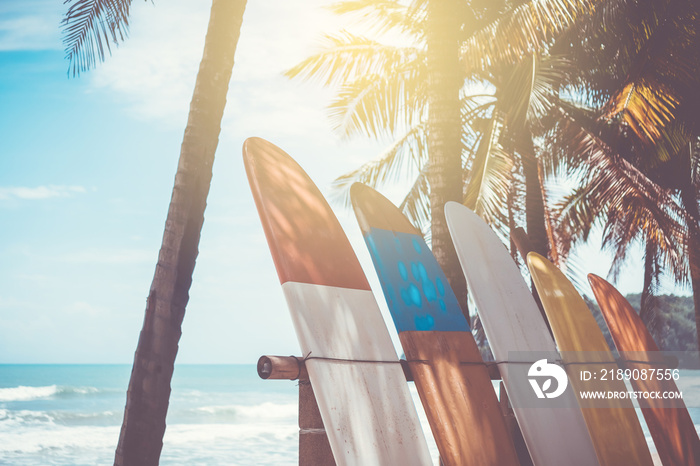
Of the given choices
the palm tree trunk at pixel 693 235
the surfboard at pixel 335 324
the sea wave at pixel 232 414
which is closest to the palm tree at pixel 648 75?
the palm tree trunk at pixel 693 235

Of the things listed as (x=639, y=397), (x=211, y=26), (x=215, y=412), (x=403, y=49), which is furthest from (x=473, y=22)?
(x=215, y=412)

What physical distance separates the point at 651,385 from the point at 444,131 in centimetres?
249

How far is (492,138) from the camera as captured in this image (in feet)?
24.6

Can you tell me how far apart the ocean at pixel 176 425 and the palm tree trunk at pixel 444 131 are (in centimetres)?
787

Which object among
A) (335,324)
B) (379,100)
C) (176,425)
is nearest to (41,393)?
(176,425)

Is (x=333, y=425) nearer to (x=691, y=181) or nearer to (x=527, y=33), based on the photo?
(x=527, y=33)

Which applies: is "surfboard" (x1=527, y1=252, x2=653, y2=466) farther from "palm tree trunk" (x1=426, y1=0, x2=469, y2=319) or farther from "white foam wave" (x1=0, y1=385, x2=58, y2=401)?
"white foam wave" (x1=0, y1=385, x2=58, y2=401)

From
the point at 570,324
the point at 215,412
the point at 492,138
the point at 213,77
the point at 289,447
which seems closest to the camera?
the point at 213,77

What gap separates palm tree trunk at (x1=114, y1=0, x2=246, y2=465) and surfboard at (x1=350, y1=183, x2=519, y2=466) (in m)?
0.95

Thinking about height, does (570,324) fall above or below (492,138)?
below

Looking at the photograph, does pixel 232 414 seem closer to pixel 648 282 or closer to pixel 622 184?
pixel 648 282

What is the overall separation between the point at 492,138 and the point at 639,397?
170 inches

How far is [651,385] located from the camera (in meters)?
3.98

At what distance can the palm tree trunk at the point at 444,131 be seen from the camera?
4.57 meters
